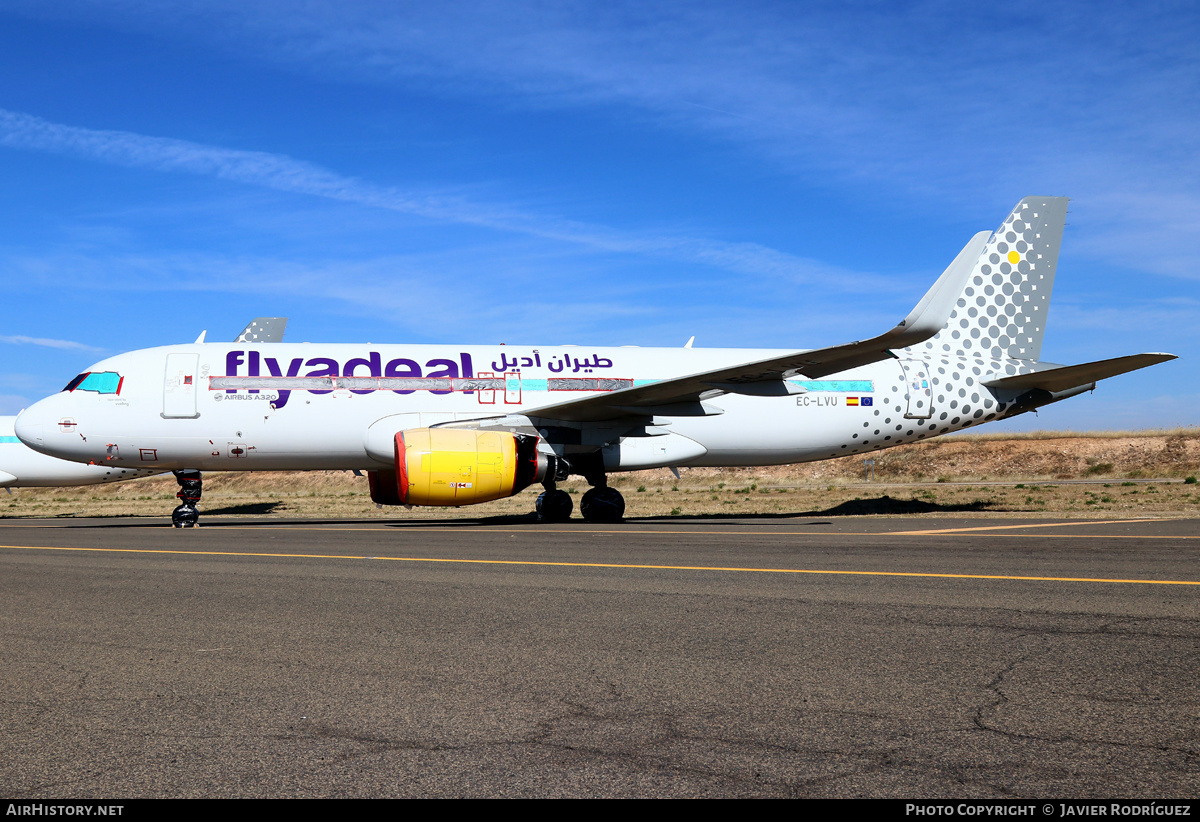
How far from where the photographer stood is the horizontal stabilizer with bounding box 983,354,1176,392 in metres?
17.7

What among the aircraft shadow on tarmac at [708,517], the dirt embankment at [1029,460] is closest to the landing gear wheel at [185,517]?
the aircraft shadow on tarmac at [708,517]

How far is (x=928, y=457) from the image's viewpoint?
51.6m

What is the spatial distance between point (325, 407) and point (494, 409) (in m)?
3.17

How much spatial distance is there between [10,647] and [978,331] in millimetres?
19949

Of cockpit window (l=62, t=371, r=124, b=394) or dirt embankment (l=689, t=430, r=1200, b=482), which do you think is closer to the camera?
cockpit window (l=62, t=371, r=124, b=394)

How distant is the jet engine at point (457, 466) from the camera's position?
51.0 feet

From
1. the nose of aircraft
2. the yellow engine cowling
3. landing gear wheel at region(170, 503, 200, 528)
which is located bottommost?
landing gear wheel at region(170, 503, 200, 528)

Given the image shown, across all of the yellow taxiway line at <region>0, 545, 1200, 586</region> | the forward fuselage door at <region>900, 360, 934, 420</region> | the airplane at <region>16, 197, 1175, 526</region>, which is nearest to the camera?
the yellow taxiway line at <region>0, 545, 1200, 586</region>

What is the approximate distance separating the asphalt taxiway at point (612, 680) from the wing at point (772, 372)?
19.0ft

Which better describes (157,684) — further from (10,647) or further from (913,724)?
(913,724)

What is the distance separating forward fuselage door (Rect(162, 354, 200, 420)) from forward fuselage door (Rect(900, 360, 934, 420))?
1449 centimetres

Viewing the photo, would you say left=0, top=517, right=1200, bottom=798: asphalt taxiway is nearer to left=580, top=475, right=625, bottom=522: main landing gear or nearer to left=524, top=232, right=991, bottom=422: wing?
left=524, top=232, right=991, bottom=422: wing

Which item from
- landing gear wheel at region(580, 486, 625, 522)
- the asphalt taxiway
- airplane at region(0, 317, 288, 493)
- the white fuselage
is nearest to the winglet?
the white fuselage
